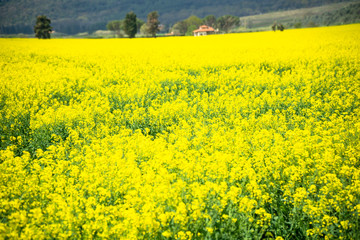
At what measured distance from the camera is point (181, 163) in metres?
4.75

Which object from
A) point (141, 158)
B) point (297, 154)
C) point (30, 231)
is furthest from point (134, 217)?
point (297, 154)

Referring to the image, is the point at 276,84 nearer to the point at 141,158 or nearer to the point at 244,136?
the point at 244,136

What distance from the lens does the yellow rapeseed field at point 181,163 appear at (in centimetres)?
333

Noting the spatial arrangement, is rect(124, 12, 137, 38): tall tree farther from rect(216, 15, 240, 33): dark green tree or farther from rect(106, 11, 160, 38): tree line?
rect(216, 15, 240, 33): dark green tree

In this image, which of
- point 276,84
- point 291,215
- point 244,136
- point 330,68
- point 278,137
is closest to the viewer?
point 291,215

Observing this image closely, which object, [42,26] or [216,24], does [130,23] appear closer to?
[42,26]

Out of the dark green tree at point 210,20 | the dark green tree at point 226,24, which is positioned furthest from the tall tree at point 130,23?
the dark green tree at point 210,20

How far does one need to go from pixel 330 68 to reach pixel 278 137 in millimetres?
9285

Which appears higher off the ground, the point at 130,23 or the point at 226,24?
the point at 226,24

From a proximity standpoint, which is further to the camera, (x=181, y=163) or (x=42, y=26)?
(x=42, y=26)

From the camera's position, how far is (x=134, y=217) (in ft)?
10.4

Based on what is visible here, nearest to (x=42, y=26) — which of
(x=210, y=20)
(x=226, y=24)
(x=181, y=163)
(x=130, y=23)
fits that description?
(x=130, y=23)

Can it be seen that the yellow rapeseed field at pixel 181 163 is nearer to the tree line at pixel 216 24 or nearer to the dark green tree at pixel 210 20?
the tree line at pixel 216 24

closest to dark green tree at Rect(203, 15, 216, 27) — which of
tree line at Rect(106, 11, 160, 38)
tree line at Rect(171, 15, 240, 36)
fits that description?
tree line at Rect(171, 15, 240, 36)
